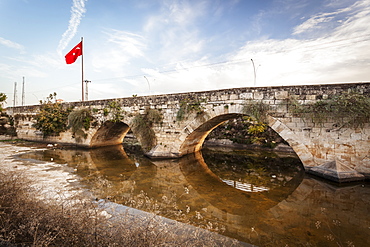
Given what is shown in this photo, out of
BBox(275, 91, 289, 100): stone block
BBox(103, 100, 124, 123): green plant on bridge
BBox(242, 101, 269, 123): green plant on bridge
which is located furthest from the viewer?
BBox(103, 100, 124, 123): green plant on bridge

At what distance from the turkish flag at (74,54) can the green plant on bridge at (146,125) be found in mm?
8964

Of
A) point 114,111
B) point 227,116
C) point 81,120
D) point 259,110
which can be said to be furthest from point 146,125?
point 259,110

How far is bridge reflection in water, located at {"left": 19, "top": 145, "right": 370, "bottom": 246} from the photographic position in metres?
3.58

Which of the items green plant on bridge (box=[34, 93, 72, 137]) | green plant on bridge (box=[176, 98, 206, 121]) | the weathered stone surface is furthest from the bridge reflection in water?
green plant on bridge (box=[34, 93, 72, 137])

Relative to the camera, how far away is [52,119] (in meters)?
13.4

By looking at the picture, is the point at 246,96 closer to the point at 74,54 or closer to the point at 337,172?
the point at 337,172

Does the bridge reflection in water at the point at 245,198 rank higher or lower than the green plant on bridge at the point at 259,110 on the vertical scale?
lower

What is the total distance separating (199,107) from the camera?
28.3 ft

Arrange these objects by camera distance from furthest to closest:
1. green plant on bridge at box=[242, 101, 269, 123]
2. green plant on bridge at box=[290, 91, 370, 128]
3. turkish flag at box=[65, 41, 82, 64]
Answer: turkish flag at box=[65, 41, 82, 64] → green plant on bridge at box=[242, 101, 269, 123] → green plant on bridge at box=[290, 91, 370, 128]

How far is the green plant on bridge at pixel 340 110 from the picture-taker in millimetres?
6102

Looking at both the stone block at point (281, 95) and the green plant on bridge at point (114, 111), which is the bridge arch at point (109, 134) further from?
the stone block at point (281, 95)

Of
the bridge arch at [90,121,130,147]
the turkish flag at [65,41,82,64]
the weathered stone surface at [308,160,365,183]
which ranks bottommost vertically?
the weathered stone surface at [308,160,365,183]

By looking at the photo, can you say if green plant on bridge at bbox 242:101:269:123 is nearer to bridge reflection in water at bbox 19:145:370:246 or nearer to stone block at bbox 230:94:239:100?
stone block at bbox 230:94:239:100

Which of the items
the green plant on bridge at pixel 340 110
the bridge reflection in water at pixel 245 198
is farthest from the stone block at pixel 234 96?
the bridge reflection in water at pixel 245 198
